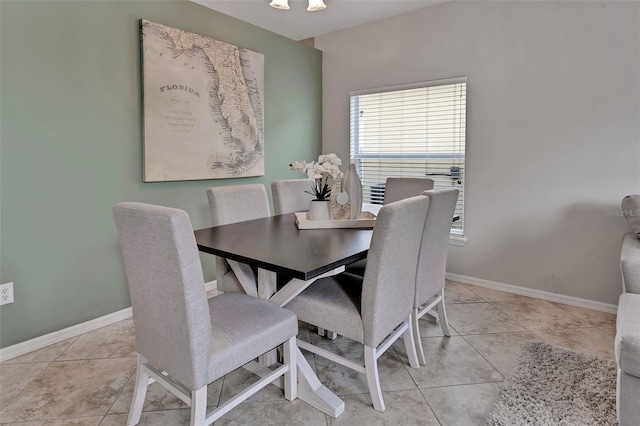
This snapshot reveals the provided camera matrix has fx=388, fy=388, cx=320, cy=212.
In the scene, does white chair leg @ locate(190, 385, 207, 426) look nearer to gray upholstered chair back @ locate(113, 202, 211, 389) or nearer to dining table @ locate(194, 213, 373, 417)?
gray upholstered chair back @ locate(113, 202, 211, 389)

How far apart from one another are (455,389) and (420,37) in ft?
9.93

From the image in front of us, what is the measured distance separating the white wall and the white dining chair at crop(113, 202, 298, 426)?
2444 millimetres

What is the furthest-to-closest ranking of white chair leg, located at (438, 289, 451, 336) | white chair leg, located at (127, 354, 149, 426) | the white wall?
the white wall < white chair leg, located at (438, 289, 451, 336) < white chair leg, located at (127, 354, 149, 426)

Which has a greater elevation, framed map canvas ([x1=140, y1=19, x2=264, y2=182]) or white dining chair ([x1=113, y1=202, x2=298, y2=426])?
framed map canvas ([x1=140, y1=19, x2=264, y2=182])

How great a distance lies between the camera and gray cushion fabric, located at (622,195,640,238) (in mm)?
2297

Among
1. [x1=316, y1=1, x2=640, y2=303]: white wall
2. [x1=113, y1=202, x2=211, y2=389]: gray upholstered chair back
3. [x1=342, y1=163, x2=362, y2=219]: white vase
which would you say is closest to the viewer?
[x1=113, y1=202, x2=211, y2=389]: gray upholstered chair back

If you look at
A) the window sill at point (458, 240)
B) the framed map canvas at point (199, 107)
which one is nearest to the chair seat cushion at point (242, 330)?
the framed map canvas at point (199, 107)

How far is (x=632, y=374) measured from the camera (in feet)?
4.75

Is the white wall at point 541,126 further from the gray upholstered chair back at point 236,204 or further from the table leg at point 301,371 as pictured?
the table leg at point 301,371

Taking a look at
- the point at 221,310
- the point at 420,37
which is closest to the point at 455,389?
the point at 221,310

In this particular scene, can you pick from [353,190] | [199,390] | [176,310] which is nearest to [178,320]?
[176,310]

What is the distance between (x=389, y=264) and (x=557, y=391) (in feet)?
3.52

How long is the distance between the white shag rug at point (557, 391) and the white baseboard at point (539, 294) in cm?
93

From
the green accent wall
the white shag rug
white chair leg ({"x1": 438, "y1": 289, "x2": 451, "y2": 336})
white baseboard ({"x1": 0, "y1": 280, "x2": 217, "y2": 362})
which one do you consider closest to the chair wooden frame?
white baseboard ({"x1": 0, "y1": 280, "x2": 217, "y2": 362})
